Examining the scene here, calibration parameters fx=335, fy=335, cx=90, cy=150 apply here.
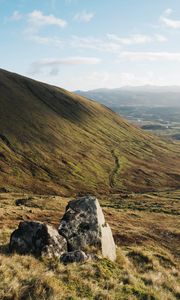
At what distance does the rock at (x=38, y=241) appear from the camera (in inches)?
752

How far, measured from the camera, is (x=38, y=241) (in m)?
19.4

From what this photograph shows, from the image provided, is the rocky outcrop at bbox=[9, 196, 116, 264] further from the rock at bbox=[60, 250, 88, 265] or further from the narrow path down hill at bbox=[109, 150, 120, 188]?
the narrow path down hill at bbox=[109, 150, 120, 188]

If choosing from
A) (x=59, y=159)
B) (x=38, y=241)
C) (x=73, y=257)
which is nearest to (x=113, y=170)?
(x=59, y=159)

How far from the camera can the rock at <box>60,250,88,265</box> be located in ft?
59.9

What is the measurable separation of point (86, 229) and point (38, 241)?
4.09 meters

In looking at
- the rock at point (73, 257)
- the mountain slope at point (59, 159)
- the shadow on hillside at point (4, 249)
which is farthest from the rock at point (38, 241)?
the mountain slope at point (59, 159)

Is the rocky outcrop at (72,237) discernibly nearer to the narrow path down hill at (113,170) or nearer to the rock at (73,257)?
the rock at (73,257)

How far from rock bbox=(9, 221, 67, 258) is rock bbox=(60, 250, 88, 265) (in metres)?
0.71

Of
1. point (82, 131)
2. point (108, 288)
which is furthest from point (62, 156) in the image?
point (108, 288)

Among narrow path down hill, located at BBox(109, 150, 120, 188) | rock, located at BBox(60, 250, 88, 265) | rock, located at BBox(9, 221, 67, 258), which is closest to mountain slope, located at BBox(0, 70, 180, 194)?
narrow path down hill, located at BBox(109, 150, 120, 188)

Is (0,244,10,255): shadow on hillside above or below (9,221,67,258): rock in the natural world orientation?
below

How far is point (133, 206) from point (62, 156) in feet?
238

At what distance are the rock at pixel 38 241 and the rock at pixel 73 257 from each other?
0.71 meters

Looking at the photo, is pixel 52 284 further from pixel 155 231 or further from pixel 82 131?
pixel 82 131
